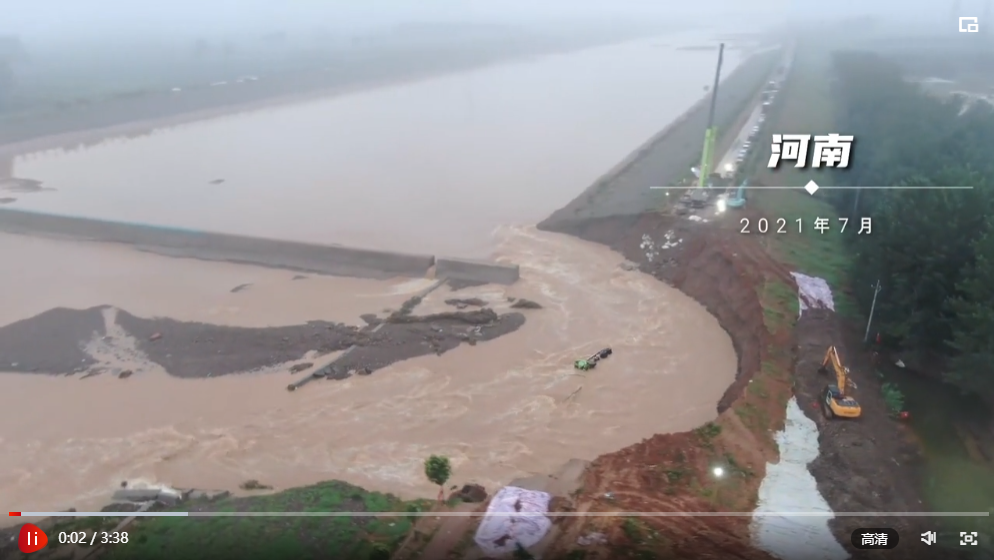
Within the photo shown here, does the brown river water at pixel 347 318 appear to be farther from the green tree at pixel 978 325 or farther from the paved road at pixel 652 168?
the green tree at pixel 978 325

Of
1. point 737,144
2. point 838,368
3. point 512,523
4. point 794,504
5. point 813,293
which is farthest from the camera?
point 737,144

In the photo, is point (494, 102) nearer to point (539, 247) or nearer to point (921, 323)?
point (539, 247)

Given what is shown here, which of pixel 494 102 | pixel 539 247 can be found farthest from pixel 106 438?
pixel 494 102

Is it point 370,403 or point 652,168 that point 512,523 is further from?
point 652,168

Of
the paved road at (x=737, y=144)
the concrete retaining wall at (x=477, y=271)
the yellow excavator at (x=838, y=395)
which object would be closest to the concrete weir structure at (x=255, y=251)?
the concrete retaining wall at (x=477, y=271)

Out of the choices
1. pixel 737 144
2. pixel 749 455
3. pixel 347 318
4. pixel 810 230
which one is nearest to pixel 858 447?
pixel 749 455

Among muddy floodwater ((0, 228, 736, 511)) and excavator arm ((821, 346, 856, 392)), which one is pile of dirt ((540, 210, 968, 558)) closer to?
excavator arm ((821, 346, 856, 392))

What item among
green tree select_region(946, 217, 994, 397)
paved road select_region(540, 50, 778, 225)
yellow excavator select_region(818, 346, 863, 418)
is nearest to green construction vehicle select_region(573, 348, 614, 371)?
yellow excavator select_region(818, 346, 863, 418)
